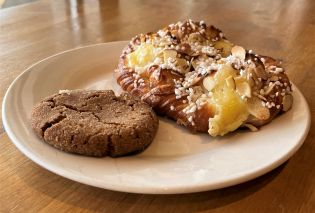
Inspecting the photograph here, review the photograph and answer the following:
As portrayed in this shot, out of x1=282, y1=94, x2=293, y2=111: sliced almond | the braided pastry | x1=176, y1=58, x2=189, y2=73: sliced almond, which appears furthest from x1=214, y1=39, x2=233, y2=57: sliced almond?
x1=282, y1=94, x2=293, y2=111: sliced almond

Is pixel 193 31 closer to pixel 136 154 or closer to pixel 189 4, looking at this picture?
pixel 136 154

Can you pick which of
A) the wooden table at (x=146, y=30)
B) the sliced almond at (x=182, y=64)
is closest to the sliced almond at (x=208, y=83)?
the sliced almond at (x=182, y=64)

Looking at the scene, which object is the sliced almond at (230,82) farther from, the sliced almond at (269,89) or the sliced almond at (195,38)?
the sliced almond at (195,38)

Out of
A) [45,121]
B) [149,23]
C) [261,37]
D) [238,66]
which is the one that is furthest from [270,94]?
[149,23]

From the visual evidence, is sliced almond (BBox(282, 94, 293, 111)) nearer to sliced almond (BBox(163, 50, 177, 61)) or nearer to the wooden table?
the wooden table

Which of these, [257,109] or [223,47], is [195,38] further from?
[257,109]

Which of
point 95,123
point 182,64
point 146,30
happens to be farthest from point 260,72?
point 146,30
